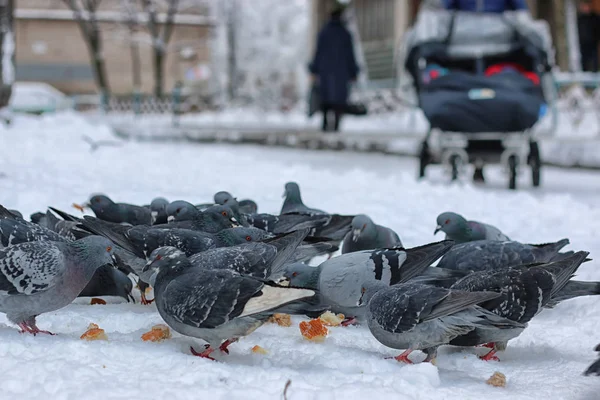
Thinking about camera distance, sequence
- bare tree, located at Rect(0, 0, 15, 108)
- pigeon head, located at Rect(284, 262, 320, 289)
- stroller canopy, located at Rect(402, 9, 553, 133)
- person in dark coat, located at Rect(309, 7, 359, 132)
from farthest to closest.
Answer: person in dark coat, located at Rect(309, 7, 359, 132) → bare tree, located at Rect(0, 0, 15, 108) → stroller canopy, located at Rect(402, 9, 553, 133) → pigeon head, located at Rect(284, 262, 320, 289)

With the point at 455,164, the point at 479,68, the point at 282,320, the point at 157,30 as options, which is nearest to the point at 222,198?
the point at 282,320

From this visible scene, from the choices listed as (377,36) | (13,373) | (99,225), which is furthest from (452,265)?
(377,36)

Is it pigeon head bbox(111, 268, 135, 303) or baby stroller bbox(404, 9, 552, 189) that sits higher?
baby stroller bbox(404, 9, 552, 189)

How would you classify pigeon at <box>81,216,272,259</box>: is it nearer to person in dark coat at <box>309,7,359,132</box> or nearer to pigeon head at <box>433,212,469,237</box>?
pigeon head at <box>433,212,469,237</box>

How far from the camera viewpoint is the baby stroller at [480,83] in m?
9.27

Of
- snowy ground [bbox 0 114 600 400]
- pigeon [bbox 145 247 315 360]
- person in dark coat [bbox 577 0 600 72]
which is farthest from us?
person in dark coat [bbox 577 0 600 72]

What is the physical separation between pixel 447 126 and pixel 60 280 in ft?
20.6

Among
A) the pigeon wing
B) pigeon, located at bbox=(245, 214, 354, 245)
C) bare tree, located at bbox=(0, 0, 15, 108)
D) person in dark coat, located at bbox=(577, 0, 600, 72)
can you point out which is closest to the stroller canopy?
pigeon, located at bbox=(245, 214, 354, 245)

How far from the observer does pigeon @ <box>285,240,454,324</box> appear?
4.44m

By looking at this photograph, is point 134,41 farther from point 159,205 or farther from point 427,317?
point 427,317

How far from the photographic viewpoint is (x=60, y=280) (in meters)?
4.05

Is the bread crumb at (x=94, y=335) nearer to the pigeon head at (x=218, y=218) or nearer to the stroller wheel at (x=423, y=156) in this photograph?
the pigeon head at (x=218, y=218)

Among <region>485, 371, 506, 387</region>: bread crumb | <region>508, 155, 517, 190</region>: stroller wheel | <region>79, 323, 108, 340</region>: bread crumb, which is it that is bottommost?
<region>508, 155, 517, 190</region>: stroller wheel

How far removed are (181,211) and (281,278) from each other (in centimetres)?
123
